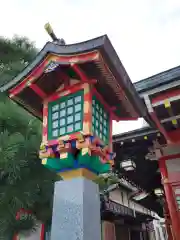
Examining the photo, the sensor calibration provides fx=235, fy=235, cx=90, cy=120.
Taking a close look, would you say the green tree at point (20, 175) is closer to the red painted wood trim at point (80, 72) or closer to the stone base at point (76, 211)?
the stone base at point (76, 211)

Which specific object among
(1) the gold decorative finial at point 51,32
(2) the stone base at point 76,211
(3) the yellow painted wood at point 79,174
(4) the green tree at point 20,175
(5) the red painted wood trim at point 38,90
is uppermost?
(1) the gold decorative finial at point 51,32

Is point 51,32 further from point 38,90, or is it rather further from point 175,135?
point 175,135

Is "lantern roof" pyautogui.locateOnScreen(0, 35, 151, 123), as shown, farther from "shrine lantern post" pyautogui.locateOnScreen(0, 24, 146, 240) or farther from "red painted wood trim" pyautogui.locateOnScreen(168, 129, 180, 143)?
"red painted wood trim" pyautogui.locateOnScreen(168, 129, 180, 143)

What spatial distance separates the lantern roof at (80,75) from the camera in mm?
3045

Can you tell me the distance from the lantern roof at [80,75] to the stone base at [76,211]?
1.37 meters

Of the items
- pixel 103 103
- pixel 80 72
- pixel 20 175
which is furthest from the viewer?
pixel 20 175

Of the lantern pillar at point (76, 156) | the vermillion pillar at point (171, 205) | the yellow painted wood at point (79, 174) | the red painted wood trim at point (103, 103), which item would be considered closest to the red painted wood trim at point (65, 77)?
the lantern pillar at point (76, 156)

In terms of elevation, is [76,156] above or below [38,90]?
below

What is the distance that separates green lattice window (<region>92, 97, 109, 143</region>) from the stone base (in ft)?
2.31

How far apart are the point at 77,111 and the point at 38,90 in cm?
80

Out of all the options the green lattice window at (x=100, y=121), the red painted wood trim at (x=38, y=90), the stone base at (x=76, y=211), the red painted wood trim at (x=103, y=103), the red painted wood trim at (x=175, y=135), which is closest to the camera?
the stone base at (x=76, y=211)

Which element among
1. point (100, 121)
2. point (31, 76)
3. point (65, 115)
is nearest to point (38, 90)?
point (31, 76)

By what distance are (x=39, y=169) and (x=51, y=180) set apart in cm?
38

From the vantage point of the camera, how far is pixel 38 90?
362cm
